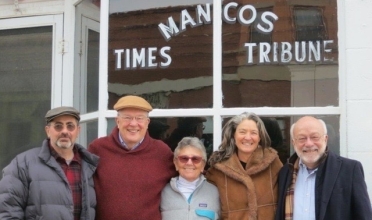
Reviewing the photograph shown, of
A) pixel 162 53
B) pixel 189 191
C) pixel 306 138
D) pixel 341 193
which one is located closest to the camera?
pixel 341 193

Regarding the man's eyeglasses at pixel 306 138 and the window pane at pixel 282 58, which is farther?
the window pane at pixel 282 58

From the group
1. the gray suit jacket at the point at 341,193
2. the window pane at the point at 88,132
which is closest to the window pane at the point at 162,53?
the window pane at the point at 88,132

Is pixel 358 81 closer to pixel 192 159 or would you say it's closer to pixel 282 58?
pixel 282 58

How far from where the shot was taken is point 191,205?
3164mm

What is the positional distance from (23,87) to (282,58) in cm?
203

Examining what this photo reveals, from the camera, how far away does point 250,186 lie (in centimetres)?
313

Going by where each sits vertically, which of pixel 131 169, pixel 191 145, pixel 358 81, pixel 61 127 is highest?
pixel 358 81

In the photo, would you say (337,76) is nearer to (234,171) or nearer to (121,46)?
(234,171)

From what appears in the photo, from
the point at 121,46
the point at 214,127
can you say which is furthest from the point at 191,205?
the point at 121,46

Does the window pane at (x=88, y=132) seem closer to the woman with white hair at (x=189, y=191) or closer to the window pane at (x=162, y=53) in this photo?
the window pane at (x=162, y=53)

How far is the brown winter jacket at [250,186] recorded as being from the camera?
3.12 metres

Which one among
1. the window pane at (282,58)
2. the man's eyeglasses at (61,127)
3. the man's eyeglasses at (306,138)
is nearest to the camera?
the man's eyeglasses at (306,138)

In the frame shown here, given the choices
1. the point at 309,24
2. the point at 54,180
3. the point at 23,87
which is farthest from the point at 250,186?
the point at 23,87

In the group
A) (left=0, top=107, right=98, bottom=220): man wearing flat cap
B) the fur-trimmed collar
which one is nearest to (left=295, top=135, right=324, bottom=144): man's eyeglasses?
the fur-trimmed collar
